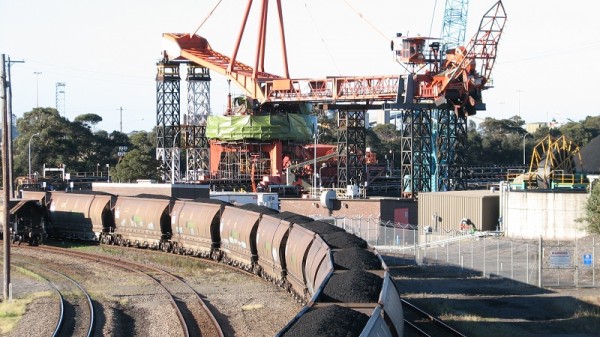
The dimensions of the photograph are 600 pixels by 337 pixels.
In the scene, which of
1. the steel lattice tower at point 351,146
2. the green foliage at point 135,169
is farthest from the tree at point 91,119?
the steel lattice tower at point 351,146

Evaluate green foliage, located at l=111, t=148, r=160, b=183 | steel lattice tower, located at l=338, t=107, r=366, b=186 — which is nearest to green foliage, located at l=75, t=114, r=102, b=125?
green foliage, located at l=111, t=148, r=160, b=183

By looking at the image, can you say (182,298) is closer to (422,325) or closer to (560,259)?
(422,325)

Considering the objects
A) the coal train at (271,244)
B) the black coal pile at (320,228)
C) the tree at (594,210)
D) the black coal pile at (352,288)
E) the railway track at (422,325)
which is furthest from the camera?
the tree at (594,210)

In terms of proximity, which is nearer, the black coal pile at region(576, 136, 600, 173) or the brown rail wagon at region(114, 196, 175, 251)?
the brown rail wagon at region(114, 196, 175, 251)

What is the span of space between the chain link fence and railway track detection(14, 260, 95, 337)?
18439mm

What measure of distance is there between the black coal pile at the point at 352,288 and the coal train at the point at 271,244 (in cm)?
3

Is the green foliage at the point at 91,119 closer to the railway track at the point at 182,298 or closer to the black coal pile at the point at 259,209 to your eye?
the railway track at the point at 182,298

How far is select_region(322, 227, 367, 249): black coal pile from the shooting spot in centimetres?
2786

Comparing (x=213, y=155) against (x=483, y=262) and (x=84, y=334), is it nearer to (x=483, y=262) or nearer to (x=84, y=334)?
(x=483, y=262)

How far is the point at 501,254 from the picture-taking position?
46.3 metres

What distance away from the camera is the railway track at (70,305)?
27.5 m

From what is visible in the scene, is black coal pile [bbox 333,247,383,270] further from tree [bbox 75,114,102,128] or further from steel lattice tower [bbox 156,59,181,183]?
tree [bbox 75,114,102,128]

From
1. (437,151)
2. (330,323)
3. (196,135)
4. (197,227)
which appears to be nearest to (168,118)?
(196,135)

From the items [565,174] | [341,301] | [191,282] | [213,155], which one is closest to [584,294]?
[191,282]
